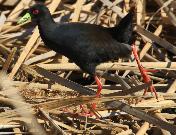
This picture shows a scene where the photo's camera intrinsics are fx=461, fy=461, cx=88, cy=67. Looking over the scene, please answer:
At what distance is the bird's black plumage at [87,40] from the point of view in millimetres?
3166

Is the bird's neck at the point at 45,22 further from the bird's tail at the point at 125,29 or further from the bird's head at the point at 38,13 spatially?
the bird's tail at the point at 125,29

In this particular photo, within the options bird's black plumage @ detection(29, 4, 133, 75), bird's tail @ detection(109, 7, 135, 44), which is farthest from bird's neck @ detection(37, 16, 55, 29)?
bird's tail @ detection(109, 7, 135, 44)

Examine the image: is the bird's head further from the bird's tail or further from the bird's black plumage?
the bird's tail

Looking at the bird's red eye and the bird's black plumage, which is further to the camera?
the bird's red eye

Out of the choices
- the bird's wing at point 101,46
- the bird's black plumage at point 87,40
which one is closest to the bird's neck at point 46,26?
the bird's black plumage at point 87,40

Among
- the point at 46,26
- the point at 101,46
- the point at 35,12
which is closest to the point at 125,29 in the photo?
the point at 101,46

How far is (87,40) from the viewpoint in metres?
3.18

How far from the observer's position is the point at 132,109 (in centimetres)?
275

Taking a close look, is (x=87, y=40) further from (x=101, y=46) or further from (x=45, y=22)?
(x=45, y=22)

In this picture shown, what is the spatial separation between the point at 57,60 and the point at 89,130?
3.59 feet

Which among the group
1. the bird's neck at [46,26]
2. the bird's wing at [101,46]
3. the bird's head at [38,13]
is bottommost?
the bird's wing at [101,46]

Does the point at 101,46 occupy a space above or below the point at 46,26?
below

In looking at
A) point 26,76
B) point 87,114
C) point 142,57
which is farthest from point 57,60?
point 87,114

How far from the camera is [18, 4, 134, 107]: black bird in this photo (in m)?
3.17
